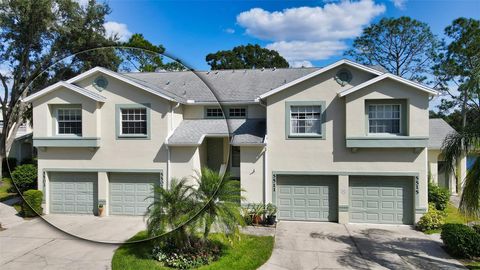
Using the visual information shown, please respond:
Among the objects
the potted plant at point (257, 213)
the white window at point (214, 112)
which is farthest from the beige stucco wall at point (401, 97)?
the white window at point (214, 112)

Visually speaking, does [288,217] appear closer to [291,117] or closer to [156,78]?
[291,117]

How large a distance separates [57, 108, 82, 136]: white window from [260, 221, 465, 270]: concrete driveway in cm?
752

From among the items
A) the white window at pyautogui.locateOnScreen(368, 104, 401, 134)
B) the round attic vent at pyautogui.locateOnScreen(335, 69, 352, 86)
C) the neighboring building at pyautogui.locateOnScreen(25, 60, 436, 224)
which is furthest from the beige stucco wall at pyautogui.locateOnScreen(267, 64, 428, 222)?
the white window at pyautogui.locateOnScreen(368, 104, 401, 134)

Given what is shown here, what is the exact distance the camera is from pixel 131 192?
2.14m

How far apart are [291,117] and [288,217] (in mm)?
4190

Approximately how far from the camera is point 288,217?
12898 mm

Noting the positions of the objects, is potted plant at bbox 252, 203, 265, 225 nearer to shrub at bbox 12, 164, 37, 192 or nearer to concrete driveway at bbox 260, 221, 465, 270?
concrete driveway at bbox 260, 221, 465, 270

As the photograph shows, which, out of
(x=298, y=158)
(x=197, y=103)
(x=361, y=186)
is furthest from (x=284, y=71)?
(x=197, y=103)

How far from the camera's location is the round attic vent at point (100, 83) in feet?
6.28

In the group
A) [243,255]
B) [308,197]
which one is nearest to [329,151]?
[308,197]

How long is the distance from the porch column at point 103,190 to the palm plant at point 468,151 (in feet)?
22.4

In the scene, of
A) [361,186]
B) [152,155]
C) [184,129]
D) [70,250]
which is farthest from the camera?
[361,186]

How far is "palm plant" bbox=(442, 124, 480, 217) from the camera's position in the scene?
20.2 ft

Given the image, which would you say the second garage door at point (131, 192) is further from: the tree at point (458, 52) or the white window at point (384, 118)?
the tree at point (458, 52)
